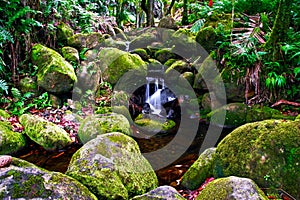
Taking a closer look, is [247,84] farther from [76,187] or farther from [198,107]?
[76,187]

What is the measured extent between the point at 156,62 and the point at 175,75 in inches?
35.4

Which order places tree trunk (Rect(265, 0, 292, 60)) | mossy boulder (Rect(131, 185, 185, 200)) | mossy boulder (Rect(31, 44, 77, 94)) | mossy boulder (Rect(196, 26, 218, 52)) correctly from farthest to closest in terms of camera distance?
mossy boulder (Rect(196, 26, 218, 52))
mossy boulder (Rect(31, 44, 77, 94))
tree trunk (Rect(265, 0, 292, 60))
mossy boulder (Rect(131, 185, 185, 200))

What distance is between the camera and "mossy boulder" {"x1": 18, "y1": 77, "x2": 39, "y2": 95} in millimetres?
6367

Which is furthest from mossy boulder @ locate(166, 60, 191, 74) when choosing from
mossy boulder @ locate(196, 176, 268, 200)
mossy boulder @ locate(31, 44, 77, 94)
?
mossy boulder @ locate(196, 176, 268, 200)

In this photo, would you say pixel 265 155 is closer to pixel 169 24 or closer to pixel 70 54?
pixel 70 54

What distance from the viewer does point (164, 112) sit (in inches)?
295

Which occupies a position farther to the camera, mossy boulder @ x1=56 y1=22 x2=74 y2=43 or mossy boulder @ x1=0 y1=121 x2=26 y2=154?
mossy boulder @ x1=56 y1=22 x2=74 y2=43

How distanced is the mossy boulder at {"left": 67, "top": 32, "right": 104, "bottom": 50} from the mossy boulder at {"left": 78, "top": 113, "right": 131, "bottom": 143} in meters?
3.74

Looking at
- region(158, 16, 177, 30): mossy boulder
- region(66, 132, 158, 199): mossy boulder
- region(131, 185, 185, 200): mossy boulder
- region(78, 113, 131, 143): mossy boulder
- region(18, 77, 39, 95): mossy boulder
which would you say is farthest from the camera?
region(158, 16, 177, 30): mossy boulder

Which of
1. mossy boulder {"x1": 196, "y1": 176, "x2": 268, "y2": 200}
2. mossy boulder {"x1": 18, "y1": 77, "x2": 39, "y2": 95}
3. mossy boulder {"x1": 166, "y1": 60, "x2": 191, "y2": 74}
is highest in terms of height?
mossy boulder {"x1": 166, "y1": 60, "x2": 191, "y2": 74}

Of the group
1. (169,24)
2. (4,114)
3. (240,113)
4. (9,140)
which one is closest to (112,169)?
(9,140)

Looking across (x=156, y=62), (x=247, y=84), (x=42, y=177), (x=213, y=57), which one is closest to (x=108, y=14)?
(x=156, y=62)

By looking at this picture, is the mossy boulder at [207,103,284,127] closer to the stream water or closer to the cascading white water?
the stream water

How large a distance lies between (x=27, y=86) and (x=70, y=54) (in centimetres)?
164
